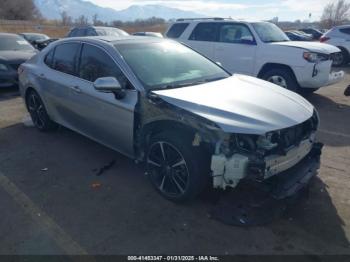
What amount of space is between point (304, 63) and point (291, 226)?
4.96 m

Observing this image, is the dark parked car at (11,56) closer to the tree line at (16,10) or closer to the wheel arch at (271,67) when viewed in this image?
the wheel arch at (271,67)

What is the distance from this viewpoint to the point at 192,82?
3.96m

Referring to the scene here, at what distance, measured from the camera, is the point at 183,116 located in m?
3.24

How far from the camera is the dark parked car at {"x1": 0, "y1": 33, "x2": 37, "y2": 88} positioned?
895 centimetres

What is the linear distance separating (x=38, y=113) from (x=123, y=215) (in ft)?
10.6

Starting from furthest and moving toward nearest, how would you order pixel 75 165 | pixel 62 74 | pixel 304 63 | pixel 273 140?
pixel 304 63 < pixel 62 74 < pixel 75 165 < pixel 273 140

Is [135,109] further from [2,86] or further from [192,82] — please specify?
[2,86]

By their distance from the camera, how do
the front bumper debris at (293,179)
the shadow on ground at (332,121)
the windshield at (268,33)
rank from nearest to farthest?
the front bumper debris at (293,179) → the shadow on ground at (332,121) → the windshield at (268,33)

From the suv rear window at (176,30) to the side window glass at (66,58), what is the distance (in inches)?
192

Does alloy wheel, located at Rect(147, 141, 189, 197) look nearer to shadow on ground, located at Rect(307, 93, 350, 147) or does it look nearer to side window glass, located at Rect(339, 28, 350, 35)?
shadow on ground, located at Rect(307, 93, 350, 147)

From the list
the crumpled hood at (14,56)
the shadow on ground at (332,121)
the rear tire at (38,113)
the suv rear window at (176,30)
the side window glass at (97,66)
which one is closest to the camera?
the side window glass at (97,66)

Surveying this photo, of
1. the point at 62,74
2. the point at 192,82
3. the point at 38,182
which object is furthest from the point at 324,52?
the point at 38,182

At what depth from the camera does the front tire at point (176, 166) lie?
327 cm

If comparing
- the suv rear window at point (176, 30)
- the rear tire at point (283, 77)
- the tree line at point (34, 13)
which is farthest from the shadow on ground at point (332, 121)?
the tree line at point (34, 13)
